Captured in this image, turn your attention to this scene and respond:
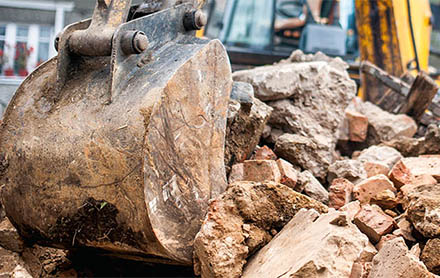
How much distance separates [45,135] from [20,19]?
3241 millimetres

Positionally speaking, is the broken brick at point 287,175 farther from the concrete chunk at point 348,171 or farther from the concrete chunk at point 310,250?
the concrete chunk at point 310,250

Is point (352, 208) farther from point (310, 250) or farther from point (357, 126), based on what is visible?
point (357, 126)

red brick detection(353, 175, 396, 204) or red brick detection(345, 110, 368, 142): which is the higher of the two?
red brick detection(353, 175, 396, 204)

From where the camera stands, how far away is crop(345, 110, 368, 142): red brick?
12.2ft

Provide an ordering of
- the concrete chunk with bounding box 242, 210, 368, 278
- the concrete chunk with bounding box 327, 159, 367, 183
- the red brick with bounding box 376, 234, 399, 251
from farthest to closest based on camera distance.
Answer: the concrete chunk with bounding box 327, 159, 367, 183
the red brick with bounding box 376, 234, 399, 251
the concrete chunk with bounding box 242, 210, 368, 278

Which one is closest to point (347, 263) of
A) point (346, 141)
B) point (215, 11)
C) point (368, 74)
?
point (346, 141)

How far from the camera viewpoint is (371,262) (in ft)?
6.35

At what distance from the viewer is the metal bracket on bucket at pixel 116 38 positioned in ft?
6.19

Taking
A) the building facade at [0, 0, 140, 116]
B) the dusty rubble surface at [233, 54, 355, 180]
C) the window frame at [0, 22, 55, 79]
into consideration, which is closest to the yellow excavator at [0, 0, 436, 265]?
the dusty rubble surface at [233, 54, 355, 180]

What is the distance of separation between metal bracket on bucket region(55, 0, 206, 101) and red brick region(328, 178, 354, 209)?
3.49ft

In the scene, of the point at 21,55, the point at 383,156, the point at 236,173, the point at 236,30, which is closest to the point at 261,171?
the point at 236,173

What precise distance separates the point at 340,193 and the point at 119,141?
119 cm

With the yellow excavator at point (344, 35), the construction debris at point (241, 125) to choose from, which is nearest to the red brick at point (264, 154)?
the construction debris at point (241, 125)

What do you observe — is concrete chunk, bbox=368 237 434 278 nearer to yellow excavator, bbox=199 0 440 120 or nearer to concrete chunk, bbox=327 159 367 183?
concrete chunk, bbox=327 159 367 183
